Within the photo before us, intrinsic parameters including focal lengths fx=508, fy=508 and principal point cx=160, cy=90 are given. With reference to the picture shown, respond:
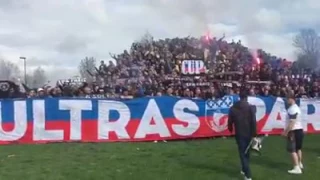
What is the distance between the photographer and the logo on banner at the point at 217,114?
17359 mm

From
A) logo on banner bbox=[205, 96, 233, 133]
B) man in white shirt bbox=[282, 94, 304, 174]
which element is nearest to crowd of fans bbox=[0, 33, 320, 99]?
logo on banner bbox=[205, 96, 233, 133]

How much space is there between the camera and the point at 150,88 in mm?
21938

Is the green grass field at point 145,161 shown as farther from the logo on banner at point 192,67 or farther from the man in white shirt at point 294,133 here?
the logo on banner at point 192,67

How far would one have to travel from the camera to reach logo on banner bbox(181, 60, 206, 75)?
86.8ft

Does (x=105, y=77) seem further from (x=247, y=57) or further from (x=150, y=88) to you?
(x=247, y=57)

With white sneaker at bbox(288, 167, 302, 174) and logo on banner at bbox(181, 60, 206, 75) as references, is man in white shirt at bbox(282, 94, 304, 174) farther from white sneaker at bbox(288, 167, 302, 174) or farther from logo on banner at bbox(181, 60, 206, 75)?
logo on banner at bbox(181, 60, 206, 75)

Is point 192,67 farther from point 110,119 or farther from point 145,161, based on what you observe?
point 145,161

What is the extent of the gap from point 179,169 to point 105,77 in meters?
18.1

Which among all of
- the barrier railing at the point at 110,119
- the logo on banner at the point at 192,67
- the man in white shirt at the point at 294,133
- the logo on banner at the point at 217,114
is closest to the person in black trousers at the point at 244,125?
the man in white shirt at the point at 294,133

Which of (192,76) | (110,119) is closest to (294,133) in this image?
(110,119)

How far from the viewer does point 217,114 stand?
17.5 meters

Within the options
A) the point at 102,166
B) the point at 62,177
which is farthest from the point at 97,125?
the point at 62,177

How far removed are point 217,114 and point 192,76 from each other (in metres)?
8.72

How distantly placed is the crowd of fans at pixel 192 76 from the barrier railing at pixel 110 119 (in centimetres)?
120
